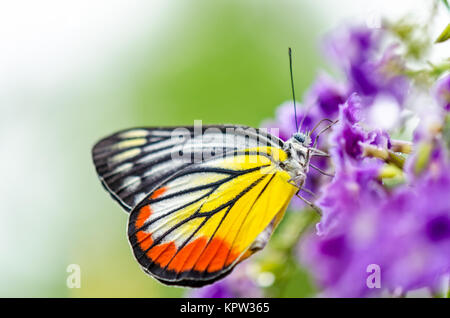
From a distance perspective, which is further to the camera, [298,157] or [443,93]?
[298,157]

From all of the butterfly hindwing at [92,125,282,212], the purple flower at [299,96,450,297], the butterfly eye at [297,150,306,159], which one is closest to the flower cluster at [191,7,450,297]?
the purple flower at [299,96,450,297]

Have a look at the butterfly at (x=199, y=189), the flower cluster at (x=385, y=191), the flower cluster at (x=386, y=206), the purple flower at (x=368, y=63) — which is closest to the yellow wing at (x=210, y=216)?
the butterfly at (x=199, y=189)

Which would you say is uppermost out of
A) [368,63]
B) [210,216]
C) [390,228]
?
[368,63]

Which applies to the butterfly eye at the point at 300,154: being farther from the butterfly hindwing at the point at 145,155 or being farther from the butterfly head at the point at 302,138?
Result: the butterfly hindwing at the point at 145,155

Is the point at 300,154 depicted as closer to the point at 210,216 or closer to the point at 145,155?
the point at 210,216

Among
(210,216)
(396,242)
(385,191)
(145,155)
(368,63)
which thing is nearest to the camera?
(396,242)

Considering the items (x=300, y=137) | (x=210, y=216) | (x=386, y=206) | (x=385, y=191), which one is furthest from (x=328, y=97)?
(x=386, y=206)

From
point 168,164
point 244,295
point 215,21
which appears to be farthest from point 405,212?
point 215,21

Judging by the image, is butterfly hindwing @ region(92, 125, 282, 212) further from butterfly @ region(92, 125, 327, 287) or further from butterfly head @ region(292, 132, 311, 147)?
butterfly head @ region(292, 132, 311, 147)
